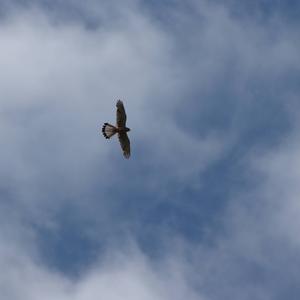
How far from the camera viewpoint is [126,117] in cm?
10112

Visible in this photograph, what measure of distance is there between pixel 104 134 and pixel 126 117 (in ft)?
11.0

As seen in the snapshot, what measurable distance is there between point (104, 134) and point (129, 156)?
4.99 m

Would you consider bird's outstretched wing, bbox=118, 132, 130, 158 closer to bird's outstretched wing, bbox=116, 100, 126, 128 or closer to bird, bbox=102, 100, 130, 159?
bird, bbox=102, 100, 130, 159

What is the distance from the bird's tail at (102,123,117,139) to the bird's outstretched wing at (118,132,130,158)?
4.01 ft

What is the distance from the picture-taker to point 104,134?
99812 mm

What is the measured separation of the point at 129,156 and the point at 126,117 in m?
4.89

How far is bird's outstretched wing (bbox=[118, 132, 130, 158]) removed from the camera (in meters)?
102

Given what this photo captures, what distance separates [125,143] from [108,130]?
3.56 metres

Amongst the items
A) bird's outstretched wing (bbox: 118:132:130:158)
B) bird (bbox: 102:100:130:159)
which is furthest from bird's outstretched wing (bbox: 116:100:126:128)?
bird's outstretched wing (bbox: 118:132:130:158)

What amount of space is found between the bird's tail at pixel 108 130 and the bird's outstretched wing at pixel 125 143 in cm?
122

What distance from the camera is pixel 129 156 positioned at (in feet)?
339

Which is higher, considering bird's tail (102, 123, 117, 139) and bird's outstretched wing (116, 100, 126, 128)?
bird's outstretched wing (116, 100, 126, 128)

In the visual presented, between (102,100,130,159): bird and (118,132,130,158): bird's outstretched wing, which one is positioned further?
(118,132,130,158): bird's outstretched wing

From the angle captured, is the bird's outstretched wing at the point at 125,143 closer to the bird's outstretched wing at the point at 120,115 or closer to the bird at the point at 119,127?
the bird at the point at 119,127
